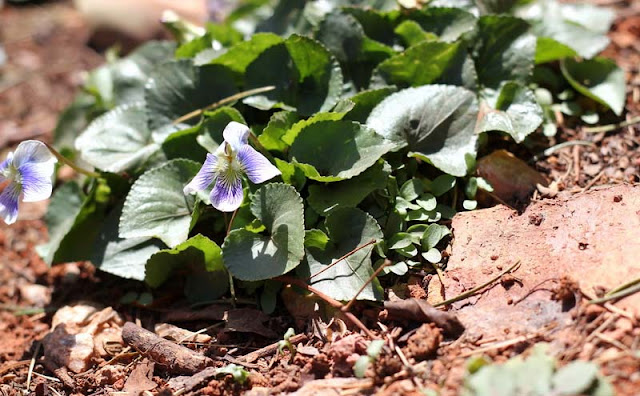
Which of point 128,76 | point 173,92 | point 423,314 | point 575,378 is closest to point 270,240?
point 423,314

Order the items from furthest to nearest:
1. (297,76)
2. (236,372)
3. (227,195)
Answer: (297,76)
(227,195)
(236,372)

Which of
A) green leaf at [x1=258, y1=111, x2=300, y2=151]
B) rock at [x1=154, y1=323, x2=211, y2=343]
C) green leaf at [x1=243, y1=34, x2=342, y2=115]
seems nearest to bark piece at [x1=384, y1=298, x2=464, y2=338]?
rock at [x1=154, y1=323, x2=211, y2=343]

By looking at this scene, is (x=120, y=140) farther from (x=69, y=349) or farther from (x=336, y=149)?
(x=336, y=149)

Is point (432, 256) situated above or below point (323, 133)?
below

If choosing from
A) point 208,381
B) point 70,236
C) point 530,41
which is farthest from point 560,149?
point 70,236

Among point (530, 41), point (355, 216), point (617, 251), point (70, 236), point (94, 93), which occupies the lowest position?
point (70, 236)

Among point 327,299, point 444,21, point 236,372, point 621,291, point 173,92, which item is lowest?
point 236,372

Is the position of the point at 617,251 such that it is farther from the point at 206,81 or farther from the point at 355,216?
the point at 206,81
